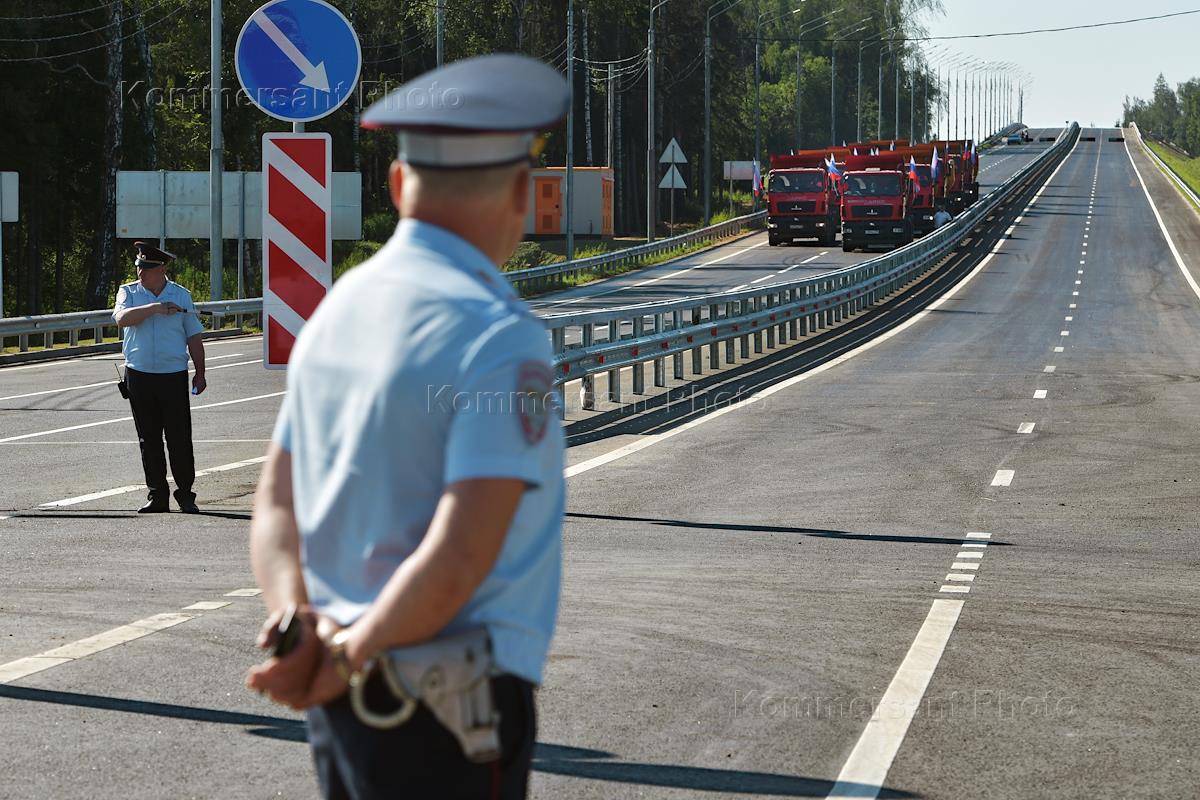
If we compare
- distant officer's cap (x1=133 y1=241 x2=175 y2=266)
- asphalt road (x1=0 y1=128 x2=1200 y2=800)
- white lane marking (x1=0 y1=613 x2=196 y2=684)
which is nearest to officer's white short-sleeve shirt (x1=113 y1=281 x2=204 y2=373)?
distant officer's cap (x1=133 y1=241 x2=175 y2=266)

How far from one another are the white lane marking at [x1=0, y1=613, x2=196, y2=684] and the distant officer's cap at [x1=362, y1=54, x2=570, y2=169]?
4891mm

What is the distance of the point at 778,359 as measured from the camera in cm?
2858

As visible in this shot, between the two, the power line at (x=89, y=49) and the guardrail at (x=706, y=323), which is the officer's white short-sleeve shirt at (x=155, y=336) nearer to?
the guardrail at (x=706, y=323)

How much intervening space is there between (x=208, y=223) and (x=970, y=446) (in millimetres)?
27231

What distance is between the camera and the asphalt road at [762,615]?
6.10 meters

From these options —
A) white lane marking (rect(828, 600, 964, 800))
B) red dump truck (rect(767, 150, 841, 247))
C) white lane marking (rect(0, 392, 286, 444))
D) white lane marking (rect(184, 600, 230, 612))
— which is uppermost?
red dump truck (rect(767, 150, 841, 247))

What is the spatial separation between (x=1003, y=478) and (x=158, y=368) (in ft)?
21.6

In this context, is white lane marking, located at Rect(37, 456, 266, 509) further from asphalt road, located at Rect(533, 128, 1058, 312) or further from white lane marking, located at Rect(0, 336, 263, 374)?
asphalt road, located at Rect(533, 128, 1058, 312)

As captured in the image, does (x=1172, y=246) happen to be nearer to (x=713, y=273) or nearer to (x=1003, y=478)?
(x=713, y=273)

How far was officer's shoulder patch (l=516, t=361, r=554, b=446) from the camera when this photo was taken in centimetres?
282

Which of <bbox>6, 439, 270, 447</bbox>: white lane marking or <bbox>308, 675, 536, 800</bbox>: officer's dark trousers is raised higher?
<bbox>308, 675, 536, 800</bbox>: officer's dark trousers

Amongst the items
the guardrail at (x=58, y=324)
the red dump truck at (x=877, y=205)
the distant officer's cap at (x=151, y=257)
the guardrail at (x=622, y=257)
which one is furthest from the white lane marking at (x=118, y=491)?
the red dump truck at (x=877, y=205)

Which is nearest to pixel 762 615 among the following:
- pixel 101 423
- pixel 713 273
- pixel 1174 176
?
pixel 101 423

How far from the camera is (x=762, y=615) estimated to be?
8797 millimetres
